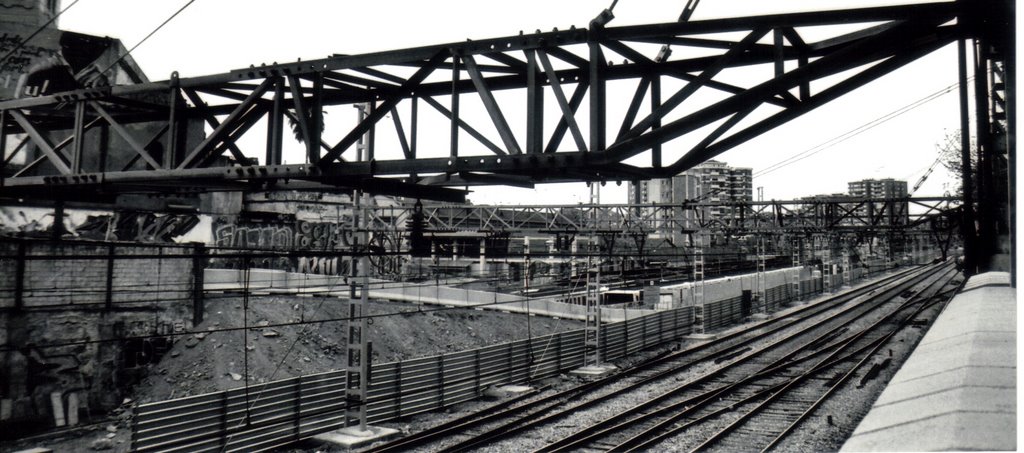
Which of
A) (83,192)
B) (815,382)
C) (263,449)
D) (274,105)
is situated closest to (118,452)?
(263,449)

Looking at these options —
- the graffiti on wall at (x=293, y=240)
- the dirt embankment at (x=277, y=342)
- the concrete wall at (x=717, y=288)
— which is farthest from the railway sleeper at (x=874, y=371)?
the graffiti on wall at (x=293, y=240)

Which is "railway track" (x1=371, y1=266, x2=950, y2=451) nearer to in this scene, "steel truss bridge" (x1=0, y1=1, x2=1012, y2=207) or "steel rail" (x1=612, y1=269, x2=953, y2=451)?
"steel rail" (x1=612, y1=269, x2=953, y2=451)

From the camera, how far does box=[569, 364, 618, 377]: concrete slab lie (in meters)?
24.7

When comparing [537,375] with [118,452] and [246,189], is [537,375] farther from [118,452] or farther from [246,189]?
[246,189]

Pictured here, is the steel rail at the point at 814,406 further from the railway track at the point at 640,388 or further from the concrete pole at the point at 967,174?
the railway track at the point at 640,388

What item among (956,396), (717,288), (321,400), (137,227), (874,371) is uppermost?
(137,227)

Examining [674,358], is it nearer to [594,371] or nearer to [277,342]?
[594,371]

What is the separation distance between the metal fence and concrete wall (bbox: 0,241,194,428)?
12.5ft

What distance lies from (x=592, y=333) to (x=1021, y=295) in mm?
22458

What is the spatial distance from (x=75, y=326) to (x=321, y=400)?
32.3ft

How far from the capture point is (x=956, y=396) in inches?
149

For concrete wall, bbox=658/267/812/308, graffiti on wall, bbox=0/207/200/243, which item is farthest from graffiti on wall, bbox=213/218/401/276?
concrete wall, bbox=658/267/812/308

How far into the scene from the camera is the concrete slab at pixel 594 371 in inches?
974

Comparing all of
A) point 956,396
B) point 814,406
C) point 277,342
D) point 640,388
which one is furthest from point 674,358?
point 956,396
